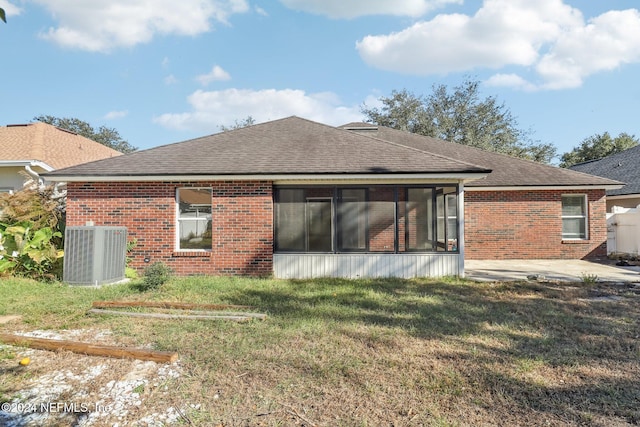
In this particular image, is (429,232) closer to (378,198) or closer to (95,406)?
(378,198)

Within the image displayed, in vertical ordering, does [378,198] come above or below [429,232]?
above

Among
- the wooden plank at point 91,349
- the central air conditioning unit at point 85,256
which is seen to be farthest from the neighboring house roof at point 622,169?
the central air conditioning unit at point 85,256

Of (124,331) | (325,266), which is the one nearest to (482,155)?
(325,266)

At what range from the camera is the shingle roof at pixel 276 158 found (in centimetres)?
866

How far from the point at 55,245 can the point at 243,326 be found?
21.6ft

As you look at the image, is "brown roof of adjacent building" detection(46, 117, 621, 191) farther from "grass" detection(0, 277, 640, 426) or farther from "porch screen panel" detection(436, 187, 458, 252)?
"grass" detection(0, 277, 640, 426)

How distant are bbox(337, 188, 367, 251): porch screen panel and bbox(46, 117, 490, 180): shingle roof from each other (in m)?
0.71

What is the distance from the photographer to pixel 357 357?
399cm

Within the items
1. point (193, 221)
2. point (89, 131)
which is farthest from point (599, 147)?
point (89, 131)

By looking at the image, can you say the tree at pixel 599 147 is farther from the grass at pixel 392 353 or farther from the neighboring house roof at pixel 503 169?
the grass at pixel 392 353

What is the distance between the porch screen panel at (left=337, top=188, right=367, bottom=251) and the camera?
902 centimetres

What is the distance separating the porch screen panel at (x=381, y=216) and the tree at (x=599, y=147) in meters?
37.5

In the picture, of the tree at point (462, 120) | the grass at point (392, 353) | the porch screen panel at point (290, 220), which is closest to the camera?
the grass at point (392, 353)

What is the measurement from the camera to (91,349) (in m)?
4.04
